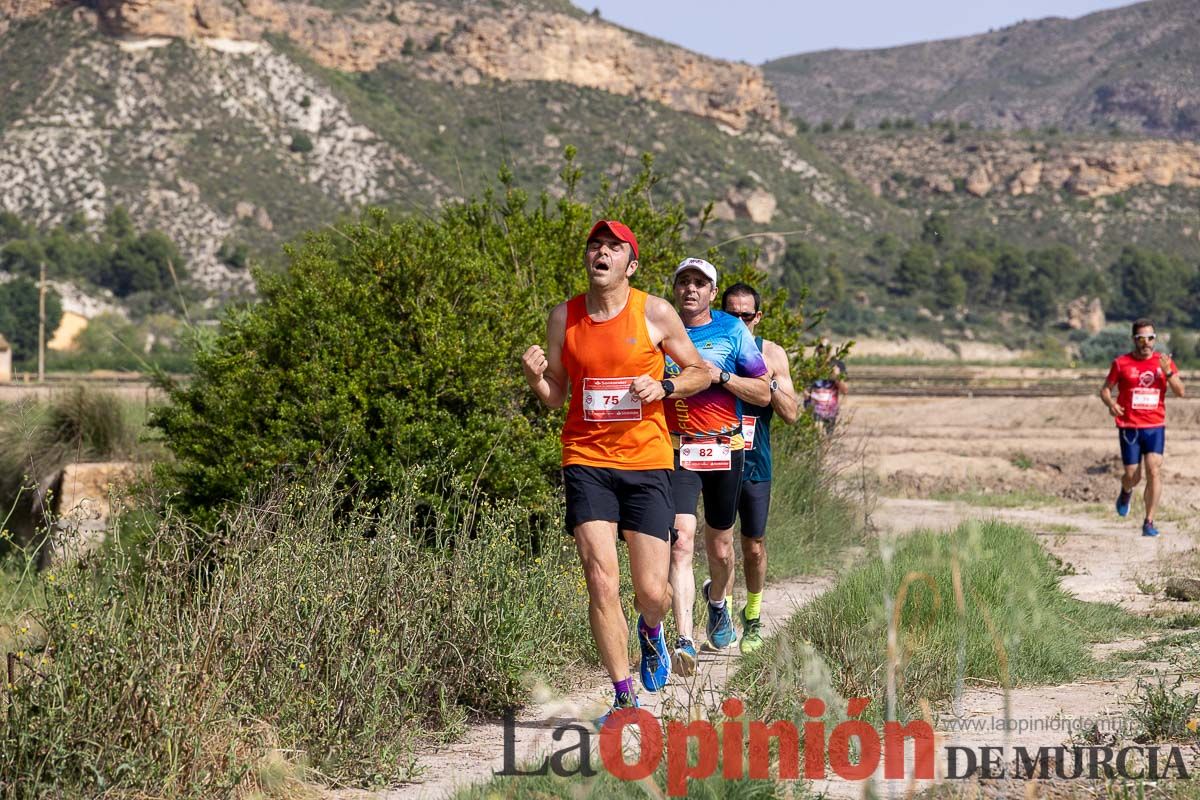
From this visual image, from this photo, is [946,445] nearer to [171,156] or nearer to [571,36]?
[171,156]

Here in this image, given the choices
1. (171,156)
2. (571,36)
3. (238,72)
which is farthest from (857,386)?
(571,36)

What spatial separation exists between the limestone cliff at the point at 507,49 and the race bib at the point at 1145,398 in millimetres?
Answer: 105695

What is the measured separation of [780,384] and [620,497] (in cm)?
197

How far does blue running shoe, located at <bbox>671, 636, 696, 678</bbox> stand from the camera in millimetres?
6315

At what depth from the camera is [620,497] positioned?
5797 millimetres

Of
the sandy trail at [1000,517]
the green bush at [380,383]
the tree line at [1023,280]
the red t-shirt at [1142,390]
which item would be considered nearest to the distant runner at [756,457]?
the sandy trail at [1000,517]

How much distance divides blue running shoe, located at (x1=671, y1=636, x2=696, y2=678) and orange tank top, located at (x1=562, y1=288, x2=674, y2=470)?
991 mm

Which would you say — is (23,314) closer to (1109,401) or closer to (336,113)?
(336,113)

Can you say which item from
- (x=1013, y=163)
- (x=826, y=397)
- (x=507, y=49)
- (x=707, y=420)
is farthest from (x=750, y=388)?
(x=1013, y=163)

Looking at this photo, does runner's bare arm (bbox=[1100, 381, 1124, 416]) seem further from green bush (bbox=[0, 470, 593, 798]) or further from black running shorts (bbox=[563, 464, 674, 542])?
black running shorts (bbox=[563, 464, 674, 542])

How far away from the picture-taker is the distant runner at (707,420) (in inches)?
271

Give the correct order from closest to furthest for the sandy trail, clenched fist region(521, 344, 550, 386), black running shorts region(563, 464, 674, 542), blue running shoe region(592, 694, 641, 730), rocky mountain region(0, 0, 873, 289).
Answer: blue running shoe region(592, 694, 641, 730) → the sandy trail → black running shorts region(563, 464, 674, 542) → clenched fist region(521, 344, 550, 386) → rocky mountain region(0, 0, 873, 289)

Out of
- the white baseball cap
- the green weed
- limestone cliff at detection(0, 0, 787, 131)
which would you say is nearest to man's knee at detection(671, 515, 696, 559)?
the green weed

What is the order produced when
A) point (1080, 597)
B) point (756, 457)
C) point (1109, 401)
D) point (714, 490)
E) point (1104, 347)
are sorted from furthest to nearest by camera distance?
point (1104, 347) < point (1109, 401) < point (1080, 597) < point (756, 457) < point (714, 490)
